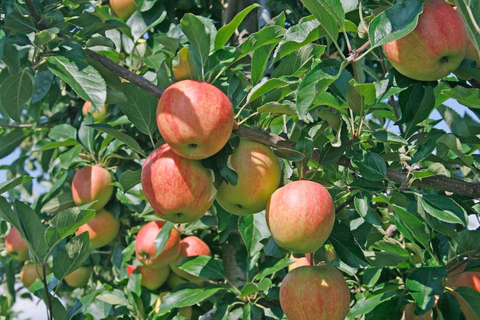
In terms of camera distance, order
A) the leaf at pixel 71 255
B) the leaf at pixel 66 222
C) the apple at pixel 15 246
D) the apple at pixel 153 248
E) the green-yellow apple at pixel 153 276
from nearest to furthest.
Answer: the leaf at pixel 66 222 < the leaf at pixel 71 255 < the apple at pixel 153 248 < the green-yellow apple at pixel 153 276 < the apple at pixel 15 246

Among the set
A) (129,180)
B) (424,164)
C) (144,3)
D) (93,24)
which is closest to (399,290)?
(424,164)

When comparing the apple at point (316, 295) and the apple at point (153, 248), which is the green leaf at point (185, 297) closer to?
the apple at point (153, 248)

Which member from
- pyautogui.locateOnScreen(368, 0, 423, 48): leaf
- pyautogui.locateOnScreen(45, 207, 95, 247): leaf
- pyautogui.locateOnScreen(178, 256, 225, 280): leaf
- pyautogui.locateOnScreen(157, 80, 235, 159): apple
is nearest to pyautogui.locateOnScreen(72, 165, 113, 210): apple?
pyautogui.locateOnScreen(178, 256, 225, 280): leaf

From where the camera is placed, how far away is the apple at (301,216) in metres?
1.12

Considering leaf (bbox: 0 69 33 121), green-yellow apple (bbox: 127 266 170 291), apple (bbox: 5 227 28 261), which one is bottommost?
apple (bbox: 5 227 28 261)

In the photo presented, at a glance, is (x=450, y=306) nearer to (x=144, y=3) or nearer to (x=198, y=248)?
(x=198, y=248)

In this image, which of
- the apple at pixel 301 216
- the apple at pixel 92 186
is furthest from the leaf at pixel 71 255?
the apple at pixel 92 186

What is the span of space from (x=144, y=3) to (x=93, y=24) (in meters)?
1.05

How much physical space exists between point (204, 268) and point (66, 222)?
2.30 ft

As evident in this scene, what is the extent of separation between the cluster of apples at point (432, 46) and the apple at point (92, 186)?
1.35m

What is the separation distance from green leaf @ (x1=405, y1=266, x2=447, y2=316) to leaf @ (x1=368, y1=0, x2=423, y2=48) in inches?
22.9

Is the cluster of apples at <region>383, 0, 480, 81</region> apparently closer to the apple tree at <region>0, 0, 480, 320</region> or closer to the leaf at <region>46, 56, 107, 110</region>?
the apple tree at <region>0, 0, 480, 320</region>

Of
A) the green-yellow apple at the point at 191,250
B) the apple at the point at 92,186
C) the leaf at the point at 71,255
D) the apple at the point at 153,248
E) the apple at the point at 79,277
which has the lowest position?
the apple at the point at 79,277

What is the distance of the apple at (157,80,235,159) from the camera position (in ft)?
3.48
